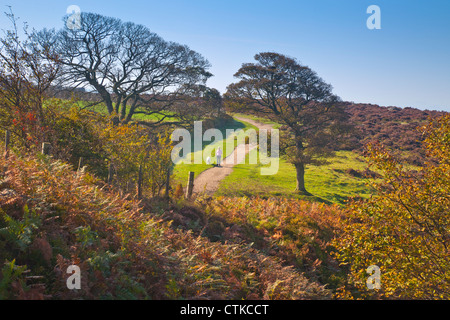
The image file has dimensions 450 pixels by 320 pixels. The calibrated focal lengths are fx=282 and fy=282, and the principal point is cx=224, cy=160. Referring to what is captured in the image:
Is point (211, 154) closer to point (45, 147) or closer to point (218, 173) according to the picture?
point (218, 173)

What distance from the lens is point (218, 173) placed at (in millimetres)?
25141

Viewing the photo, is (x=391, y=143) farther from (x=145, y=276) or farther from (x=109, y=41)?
(x=145, y=276)

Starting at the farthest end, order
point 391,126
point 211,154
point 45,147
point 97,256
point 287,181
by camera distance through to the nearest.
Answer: point 391,126
point 211,154
point 287,181
point 45,147
point 97,256

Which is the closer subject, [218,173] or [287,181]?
[218,173]

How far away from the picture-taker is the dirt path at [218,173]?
2001 cm

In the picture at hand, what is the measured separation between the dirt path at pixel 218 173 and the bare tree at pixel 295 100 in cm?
625

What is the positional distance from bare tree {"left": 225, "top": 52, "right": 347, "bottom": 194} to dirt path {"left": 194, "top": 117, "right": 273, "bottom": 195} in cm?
625

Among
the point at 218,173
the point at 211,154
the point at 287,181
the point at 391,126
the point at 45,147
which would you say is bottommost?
the point at 287,181

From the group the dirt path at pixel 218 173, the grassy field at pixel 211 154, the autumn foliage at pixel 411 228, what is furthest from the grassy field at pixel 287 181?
the autumn foliage at pixel 411 228

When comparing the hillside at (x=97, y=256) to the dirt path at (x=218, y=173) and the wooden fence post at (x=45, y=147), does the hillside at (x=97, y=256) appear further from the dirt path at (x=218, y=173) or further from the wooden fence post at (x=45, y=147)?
the dirt path at (x=218, y=173)

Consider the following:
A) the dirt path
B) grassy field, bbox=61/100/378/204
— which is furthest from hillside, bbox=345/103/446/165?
the dirt path

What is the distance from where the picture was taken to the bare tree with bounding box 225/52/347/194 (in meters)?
22.9

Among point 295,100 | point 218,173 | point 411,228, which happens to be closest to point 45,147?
point 411,228

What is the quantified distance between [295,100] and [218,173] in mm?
9315
